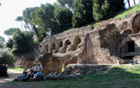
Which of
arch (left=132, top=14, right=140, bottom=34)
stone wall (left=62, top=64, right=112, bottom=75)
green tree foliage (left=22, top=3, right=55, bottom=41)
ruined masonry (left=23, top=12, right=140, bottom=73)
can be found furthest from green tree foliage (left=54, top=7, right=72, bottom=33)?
stone wall (left=62, top=64, right=112, bottom=75)

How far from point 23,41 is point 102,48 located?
1034 inches

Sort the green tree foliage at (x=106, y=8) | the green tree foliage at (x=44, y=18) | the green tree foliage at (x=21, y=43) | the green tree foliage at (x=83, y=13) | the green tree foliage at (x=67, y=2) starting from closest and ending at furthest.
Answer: the green tree foliage at (x=106, y=8)
the green tree foliage at (x=83, y=13)
the green tree foliage at (x=21, y=43)
the green tree foliage at (x=44, y=18)
the green tree foliage at (x=67, y=2)

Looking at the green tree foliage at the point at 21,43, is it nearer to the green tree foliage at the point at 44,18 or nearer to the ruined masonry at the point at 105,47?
the green tree foliage at the point at 44,18

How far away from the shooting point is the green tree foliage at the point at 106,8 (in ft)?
96.3

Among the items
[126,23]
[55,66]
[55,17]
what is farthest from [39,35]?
[55,66]

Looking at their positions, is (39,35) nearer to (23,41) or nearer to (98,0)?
(23,41)

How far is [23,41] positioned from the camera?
36250mm

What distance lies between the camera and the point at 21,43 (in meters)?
36.1

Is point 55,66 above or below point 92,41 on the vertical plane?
below

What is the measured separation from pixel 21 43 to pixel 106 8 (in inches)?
853

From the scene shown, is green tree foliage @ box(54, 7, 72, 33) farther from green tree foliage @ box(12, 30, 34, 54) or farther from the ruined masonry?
the ruined masonry

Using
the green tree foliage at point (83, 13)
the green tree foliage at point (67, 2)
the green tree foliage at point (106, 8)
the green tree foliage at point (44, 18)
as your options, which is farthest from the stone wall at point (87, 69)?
the green tree foliage at point (67, 2)

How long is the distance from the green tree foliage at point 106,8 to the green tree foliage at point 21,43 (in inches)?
708

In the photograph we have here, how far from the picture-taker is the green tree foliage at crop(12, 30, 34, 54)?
36.0 meters
